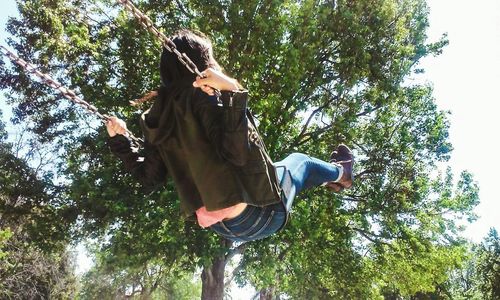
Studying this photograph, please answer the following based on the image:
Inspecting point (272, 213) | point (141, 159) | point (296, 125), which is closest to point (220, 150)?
point (272, 213)

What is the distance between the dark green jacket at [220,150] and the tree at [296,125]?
7549mm

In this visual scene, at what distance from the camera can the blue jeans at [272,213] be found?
2.78 meters

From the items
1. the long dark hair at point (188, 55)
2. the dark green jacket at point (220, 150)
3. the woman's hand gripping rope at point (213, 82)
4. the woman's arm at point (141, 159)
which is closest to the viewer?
the woman's hand gripping rope at point (213, 82)

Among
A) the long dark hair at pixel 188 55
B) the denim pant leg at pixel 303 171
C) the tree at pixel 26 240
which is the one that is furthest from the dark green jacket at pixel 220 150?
the tree at pixel 26 240

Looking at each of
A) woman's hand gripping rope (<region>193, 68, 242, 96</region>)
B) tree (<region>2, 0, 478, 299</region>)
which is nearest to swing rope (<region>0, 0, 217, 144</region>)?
woman's hand gripping rope (<region>193, 68, 242, 96</region>)

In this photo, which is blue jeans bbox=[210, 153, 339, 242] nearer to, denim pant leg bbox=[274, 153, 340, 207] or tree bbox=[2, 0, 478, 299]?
denim pant leg bbox=[274, 153, 340, 207]

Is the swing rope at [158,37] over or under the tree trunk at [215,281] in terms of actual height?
under

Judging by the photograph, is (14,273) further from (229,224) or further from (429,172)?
(229,224)

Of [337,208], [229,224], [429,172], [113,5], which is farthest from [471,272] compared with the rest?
[229,224]

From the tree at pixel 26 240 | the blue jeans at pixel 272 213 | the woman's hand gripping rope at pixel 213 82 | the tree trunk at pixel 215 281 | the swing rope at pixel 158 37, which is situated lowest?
the blue jeans at pixel 272 213

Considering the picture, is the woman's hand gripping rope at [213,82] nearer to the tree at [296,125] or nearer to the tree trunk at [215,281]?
the tree at [296,125]

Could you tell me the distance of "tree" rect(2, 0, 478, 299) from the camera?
34.6 feet

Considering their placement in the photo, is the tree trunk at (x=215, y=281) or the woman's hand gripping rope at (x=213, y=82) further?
the tree trunk at (x=215, y=281)

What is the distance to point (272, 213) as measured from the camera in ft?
9.20
